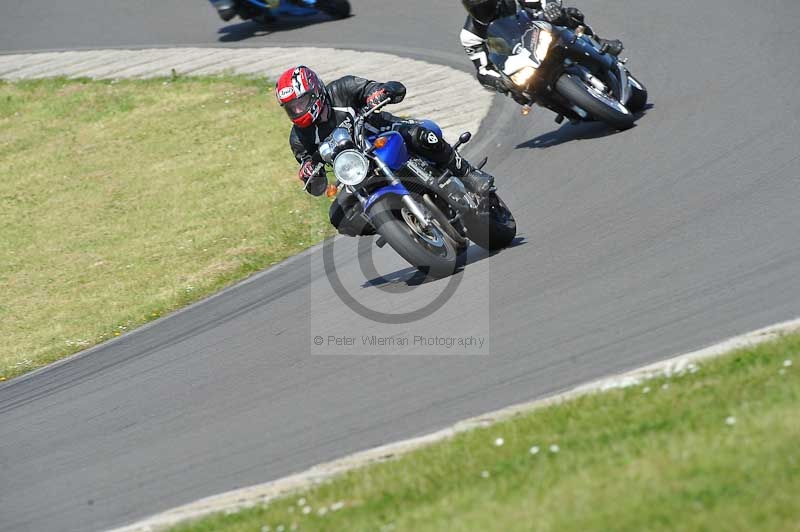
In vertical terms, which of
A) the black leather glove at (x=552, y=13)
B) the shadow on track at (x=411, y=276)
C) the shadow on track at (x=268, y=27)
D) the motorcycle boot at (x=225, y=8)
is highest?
the black leather glove at (x=552, y=13)

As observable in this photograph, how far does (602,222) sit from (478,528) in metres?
5.03

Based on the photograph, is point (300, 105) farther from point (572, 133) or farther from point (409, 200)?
point (572, 133)

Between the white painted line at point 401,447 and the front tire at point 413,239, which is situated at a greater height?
the white painted line at point 401,447

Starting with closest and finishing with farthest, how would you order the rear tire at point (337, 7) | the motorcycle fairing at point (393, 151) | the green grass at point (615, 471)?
the green grass at point (615, 471)
the motorcycle fairing at point (393, 151)
the rear tire at point (337, 7)

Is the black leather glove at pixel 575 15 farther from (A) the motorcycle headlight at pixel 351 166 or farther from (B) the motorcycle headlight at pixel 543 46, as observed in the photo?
(A) the motorcycle headlight at pixel 351 166

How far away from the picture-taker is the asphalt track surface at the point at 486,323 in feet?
20.7

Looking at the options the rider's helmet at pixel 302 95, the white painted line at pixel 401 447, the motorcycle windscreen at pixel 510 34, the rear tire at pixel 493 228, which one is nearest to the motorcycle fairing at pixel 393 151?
the rider's helmet at pixel 302 95

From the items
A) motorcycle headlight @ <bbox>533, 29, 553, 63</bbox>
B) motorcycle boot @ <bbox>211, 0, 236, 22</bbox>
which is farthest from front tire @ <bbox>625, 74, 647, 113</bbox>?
motorcycle boot @ <bbox>211, 0, 236, 22</bbox>

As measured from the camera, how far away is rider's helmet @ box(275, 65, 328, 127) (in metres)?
8.30

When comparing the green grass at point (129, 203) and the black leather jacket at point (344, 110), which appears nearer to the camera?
the black leather jacket at point (344, 110)

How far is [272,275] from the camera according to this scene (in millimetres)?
10469

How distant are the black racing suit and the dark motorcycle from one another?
8.23 ft

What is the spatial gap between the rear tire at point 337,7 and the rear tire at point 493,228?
36.0 ft

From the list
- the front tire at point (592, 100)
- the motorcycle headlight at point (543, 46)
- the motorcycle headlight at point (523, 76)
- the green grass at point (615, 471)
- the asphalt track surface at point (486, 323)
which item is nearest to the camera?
the green grass at point (615, 471)
